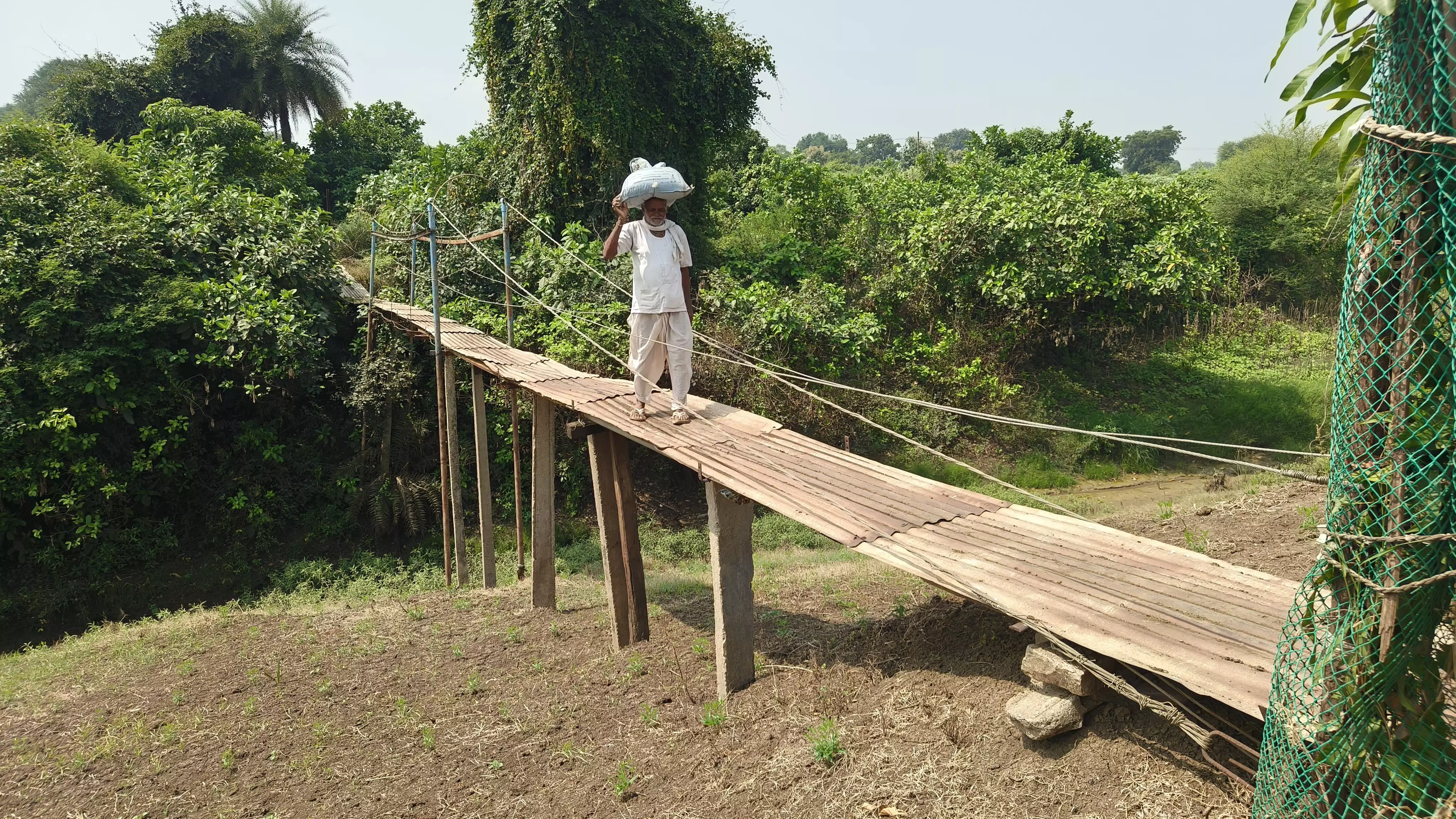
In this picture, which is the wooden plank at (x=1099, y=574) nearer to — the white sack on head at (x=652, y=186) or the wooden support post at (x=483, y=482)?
the white sack on head at (x=652, y=186)

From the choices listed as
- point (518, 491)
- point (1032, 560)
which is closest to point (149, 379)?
point (518, 491)

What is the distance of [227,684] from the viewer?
20.6ft

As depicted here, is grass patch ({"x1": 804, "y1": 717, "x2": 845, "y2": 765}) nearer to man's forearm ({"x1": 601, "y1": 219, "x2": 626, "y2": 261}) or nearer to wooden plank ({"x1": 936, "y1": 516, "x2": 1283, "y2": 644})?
wooden plank ({"x1": 936, "y1": 516, "x2": 1283, "y2": 644})

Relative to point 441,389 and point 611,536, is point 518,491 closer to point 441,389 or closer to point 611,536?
point 441,389

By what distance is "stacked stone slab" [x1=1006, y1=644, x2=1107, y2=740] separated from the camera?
3.24m

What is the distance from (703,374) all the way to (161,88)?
1456cm

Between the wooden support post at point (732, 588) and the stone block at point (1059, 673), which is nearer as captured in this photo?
the stone block at point (1059, 673)

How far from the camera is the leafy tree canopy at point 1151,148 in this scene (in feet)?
182

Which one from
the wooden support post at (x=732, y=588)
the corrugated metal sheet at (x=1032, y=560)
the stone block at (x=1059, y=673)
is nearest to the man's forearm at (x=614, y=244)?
the corrugated metal sheet at (x=1032, y=560)

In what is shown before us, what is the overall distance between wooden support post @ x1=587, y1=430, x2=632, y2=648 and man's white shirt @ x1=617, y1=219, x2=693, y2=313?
3.86ft

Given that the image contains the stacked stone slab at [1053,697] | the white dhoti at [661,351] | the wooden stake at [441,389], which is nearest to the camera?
the stacked stone slab at [1053,697]

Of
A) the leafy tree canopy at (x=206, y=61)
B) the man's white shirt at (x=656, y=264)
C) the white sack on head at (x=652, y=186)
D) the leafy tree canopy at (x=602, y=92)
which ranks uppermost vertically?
the leafy tree canopy at (x=206, y=61)

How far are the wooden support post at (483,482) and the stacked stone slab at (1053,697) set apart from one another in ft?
19.3

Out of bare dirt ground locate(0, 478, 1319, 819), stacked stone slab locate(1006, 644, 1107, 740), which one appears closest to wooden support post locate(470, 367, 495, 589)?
bare dirt ground locate(0, 478, 1319, 819)
